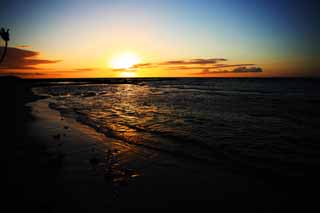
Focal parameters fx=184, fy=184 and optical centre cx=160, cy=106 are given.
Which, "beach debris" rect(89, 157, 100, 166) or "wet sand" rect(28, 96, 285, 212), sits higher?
"beach debris" rect(89, 157, 100, 166)

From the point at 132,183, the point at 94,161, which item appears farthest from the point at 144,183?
the point at 94,161

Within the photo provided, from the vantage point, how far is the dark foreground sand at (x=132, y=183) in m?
4.21

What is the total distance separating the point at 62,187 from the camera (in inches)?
186

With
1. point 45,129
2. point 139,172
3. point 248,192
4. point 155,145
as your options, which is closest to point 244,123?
point 155,145

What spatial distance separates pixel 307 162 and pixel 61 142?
387 inches

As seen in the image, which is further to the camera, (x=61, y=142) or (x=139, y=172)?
(x=61, y=142)

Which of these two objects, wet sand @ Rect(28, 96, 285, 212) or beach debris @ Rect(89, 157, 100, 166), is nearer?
wet sand @ Rect(28, 96, 285, 212)

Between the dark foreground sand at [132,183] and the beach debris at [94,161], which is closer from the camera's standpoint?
the dark foreground sand at [132,183]

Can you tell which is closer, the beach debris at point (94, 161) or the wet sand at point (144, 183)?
the wet sand at point (144, 183)

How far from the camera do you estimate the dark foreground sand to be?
13.8 ft

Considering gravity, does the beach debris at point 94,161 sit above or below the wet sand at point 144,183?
above

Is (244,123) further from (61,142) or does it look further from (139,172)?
(61,142)

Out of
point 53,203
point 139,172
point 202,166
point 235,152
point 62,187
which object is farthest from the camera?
point 235,152

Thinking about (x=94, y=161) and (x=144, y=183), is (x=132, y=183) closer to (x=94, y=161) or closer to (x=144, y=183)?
(x=144, y=183)
